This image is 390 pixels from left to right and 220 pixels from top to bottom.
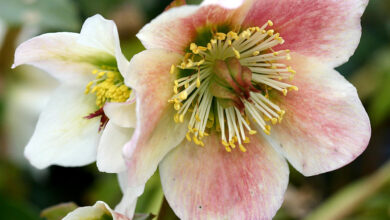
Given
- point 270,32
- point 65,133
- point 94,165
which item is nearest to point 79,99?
point 65,133

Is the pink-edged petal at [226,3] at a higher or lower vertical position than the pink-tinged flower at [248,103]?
higher

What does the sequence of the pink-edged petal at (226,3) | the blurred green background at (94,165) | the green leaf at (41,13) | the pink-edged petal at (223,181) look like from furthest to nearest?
1. the blurred green background at (94,165)
2. the green leaf at (41,13)
3. the pink-edged petal at (223,181)
4. the pink-edged petal at (226,3)

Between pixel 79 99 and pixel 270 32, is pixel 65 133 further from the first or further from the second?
pixel 270 32

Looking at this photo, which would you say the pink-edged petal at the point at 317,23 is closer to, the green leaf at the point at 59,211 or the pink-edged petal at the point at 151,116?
the pink-edged petal at the point at 151,116

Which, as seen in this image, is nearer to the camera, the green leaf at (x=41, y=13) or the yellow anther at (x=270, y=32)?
the yellow anther at (x=270, y=32)

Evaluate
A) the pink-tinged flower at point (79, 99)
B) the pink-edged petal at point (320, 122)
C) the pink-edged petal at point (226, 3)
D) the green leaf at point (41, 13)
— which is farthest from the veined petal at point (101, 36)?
the green leaf at point (41, 13)

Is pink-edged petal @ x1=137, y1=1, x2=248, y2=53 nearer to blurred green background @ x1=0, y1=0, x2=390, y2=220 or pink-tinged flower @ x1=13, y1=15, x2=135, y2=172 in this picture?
pink-tinged flower @ x1=13, y1=15, x2=135, y2=172

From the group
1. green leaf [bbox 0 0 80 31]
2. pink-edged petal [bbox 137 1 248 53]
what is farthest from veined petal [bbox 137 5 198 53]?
green leaf [bbox 0 0 80 31]

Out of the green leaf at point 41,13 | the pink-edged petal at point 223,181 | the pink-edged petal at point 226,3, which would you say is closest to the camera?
the pink-edged petal at point 226,3

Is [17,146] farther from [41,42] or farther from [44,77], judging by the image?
[41,42]
